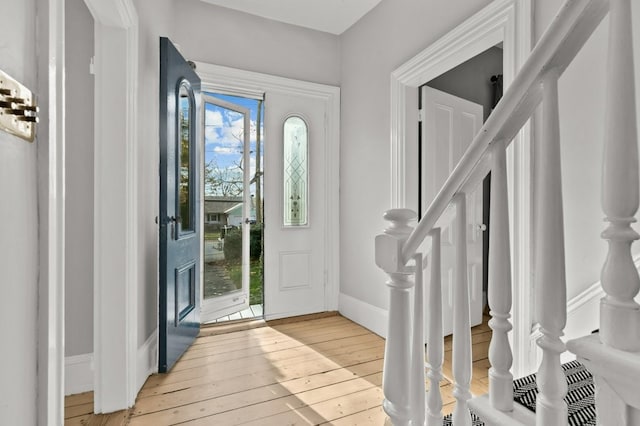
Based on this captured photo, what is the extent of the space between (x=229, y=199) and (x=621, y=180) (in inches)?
130

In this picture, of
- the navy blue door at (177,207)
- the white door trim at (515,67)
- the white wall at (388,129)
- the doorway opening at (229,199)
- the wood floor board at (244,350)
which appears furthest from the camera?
the doorway opening at (229,199)

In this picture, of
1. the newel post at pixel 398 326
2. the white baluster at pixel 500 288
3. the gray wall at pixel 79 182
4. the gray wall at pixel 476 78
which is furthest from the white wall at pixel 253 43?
the white baluster at pixel 500 288

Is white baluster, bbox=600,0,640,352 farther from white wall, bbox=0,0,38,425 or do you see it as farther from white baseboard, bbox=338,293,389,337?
white baseboard, bbox=338,293,389,337

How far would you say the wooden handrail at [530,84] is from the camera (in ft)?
1.96

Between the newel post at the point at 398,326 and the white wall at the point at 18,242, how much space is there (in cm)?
92

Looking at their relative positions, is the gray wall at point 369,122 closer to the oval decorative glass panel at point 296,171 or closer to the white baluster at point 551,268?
the oval decorative glass panel at point 296,171

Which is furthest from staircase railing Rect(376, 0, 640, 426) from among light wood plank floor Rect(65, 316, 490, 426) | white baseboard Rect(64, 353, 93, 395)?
white baseboard Rect(64, 353, 93, 395)

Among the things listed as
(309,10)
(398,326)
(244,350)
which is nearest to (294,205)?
(244,350)

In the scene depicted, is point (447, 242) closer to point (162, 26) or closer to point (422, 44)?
point (422, 44)

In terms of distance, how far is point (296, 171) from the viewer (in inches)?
139

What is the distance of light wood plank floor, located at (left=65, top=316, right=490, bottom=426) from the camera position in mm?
1849

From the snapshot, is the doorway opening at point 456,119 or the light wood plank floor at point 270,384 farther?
the doorway opening at point 456,119

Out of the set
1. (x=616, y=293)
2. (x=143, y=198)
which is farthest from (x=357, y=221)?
(x=616, y=293)

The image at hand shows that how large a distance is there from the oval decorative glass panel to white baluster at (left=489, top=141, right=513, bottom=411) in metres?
2.79
